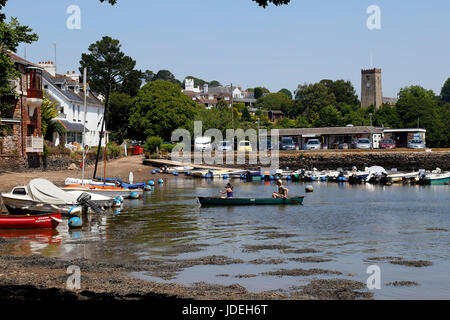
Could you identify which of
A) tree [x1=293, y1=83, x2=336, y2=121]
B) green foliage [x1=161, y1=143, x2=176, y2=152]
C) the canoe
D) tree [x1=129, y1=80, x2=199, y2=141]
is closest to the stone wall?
green foliage [x1=161, y1=143, x2=176, y2=152]

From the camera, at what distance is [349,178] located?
78.6 metres

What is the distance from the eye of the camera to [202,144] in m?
99.6

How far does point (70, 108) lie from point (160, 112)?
19110 millimetres

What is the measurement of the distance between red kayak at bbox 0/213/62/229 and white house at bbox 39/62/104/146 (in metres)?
44.8

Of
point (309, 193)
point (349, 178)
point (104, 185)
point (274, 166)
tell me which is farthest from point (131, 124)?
point (104, 185)

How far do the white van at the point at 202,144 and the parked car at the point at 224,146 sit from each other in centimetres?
179

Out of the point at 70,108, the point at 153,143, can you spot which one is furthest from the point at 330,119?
the point at 70,108

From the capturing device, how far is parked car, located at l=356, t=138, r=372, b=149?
324ft

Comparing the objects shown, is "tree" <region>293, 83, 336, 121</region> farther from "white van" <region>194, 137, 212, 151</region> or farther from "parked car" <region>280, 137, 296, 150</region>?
"white van" <region>194, 137, 212, 151</region>

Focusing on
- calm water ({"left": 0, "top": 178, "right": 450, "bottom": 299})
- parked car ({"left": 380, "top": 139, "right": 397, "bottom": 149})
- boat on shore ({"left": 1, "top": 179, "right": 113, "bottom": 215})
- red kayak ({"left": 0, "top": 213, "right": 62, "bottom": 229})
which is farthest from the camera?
parked car ({"left": 380, "top": 139, "right": 397, "bottom": 149})

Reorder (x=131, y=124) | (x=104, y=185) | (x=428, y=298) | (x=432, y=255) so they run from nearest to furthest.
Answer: (x=428, y=298)
(x=432, y=255)
(x=104, y=185)
(x=131, y=124)

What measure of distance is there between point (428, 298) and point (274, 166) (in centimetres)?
7790

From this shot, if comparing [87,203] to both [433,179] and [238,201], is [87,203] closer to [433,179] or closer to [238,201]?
[238,201]

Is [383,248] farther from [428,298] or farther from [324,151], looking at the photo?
[324,151]
